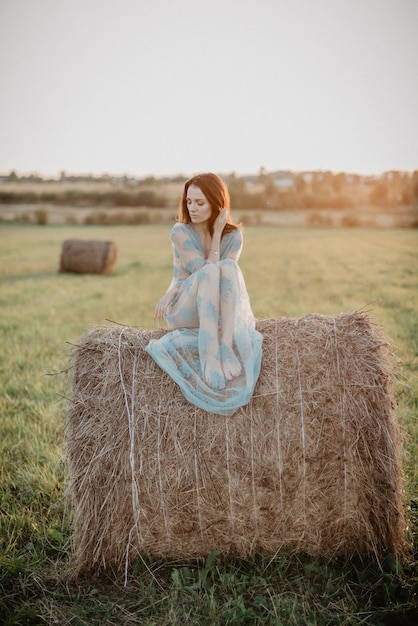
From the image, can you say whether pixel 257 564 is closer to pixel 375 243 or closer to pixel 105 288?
pixel 105 288

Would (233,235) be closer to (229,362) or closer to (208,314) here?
(208,314)

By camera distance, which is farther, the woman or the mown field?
the woman

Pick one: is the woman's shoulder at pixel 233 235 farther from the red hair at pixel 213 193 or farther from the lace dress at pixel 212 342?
the lace dress at pixel 212 342

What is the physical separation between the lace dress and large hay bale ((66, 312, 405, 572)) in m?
0.09

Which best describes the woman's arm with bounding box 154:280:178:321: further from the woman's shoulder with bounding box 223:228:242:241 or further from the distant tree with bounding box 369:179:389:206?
the distant tree with bounding box 369:179:389:206

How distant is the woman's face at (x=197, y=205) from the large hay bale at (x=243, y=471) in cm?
139

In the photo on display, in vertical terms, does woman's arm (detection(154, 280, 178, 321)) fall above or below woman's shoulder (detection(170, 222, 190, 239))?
below

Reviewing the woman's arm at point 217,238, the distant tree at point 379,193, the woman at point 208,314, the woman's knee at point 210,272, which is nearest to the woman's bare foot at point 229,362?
the woman at point 208,314

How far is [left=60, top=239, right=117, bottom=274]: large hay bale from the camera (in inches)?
601

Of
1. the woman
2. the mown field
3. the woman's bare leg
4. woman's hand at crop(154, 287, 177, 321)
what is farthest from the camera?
woman's hand at crop(154, 287, 177, 321)

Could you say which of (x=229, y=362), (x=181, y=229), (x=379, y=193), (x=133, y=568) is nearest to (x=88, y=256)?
(x=181, y=229)

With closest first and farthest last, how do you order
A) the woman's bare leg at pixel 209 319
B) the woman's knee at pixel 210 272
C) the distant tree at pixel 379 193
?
the woman's bare leg at pixel 209 319 < the woman's knee at pixel 210 272 < the distant tree at pixel 379 193

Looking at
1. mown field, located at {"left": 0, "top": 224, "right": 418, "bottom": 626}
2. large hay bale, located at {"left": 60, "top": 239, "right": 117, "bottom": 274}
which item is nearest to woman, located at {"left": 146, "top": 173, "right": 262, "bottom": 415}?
mown field, located at {"left": 0, "top": 224, "right": 418, "bottom": 626}

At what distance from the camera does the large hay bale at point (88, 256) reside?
15273mm
